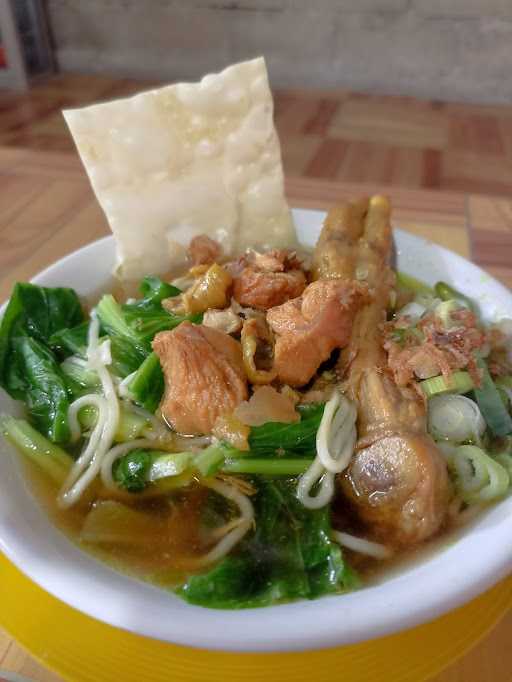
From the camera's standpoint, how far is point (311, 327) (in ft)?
4.69

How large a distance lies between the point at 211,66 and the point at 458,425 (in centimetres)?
478

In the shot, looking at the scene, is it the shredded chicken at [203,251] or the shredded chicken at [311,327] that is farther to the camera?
the shredded chicken at [203,251]

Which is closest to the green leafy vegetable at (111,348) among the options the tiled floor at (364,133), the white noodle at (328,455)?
the white noodle at (328,455)

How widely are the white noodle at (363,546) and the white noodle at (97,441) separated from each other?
573 mm

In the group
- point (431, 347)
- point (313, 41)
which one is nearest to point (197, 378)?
point (431, 347)

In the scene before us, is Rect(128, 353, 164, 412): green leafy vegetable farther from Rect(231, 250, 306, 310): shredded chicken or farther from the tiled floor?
the tiled floor

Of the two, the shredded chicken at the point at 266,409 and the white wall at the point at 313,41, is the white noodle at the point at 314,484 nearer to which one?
the shredded chicken at the point at 266,409

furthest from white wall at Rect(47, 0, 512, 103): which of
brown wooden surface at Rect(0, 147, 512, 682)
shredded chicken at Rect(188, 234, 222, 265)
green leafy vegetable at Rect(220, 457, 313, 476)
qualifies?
green leafy vegetable at Rect(220, 457, 313, 476)

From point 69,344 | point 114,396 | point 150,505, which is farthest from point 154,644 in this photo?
point 69,344

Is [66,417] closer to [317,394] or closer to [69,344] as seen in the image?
[69,344]

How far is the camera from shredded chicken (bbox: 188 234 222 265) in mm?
1870

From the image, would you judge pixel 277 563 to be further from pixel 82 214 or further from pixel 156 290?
pixel 82 214

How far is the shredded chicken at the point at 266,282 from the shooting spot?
63.9 inches

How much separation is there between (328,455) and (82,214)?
1730 mm
